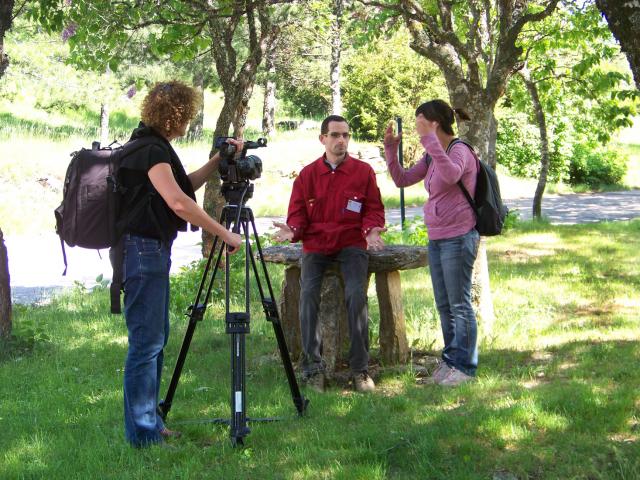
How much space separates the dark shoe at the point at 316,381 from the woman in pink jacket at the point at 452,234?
803 mm

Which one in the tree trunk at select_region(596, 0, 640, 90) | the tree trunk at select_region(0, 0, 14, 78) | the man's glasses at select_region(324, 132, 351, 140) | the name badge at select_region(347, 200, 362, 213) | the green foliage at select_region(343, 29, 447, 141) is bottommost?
the name badge at select_region(347, 200, 362, 213)

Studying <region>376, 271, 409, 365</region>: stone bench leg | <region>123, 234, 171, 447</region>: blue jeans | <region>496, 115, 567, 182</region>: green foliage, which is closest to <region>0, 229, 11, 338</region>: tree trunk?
<region>123, 234, 171, 447</region>: blue jeans

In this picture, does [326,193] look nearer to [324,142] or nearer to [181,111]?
[324,142]

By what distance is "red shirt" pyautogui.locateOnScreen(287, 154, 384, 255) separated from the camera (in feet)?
19.7

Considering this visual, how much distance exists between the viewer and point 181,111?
452 cm

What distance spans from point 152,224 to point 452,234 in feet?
7.65

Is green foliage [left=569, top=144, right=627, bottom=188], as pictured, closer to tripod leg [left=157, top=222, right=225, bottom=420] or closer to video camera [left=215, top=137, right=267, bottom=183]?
tripod leg [left=157, top=222, right=225, bottom=420]

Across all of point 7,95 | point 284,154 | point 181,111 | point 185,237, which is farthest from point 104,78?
point 181,111

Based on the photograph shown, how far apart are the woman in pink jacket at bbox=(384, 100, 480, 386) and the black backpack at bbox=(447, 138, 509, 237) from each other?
36 millimetres

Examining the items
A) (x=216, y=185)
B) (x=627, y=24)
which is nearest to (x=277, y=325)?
(x=627, y=24)

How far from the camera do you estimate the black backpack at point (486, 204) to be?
19.3ft

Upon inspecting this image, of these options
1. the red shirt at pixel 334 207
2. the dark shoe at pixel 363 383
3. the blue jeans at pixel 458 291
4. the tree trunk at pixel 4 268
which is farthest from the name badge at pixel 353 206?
the tree trunk at pixel 4 268

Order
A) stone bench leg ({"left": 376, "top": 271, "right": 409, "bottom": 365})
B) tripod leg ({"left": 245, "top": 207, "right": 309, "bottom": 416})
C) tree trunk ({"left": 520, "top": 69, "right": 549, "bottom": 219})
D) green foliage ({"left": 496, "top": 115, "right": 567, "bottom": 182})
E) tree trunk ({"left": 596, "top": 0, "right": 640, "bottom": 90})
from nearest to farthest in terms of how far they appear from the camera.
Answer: tree trunk ({"left": 596, "top": 0, "right": 640, "bottom": 90}), tripod leg ({"left": 245, "top": 207, "right": 309, "bottom": 416}), stone bench leg ({"left": 376, "top": 271, "right": 409, "bottom": 365}), tree trunk ({"left": 520, "top": 69, "right": 549, "bottom": 219}), green foliage ({"left": 496, "top": 115, "right": 567, "bottom": 182})

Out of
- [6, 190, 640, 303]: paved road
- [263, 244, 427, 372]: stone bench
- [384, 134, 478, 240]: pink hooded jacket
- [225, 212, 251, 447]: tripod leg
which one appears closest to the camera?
Answer: [225, 212, 251, 447]: tripod leg
